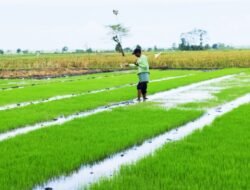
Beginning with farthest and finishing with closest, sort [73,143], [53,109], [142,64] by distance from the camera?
[142,64] < [53,109] < [73,143]

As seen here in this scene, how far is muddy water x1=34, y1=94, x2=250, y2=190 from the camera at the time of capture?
18.5 ft

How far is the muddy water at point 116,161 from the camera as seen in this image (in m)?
5.64

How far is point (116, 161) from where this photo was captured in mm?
6762

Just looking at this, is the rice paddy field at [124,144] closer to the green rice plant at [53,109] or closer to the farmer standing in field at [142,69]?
the green rice plant at [53,109]

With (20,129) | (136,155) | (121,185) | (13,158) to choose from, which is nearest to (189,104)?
(20,129)

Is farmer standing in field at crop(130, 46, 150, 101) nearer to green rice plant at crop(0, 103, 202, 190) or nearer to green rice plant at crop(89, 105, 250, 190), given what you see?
green rice plant at crop(0, 103, 202, 190)

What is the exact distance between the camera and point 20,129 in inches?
376

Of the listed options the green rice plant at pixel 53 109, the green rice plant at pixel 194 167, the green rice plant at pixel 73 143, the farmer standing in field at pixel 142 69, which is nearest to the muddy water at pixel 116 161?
the green rice plant at pixel 73 143

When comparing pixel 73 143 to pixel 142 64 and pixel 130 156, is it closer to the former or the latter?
pixel 130 156

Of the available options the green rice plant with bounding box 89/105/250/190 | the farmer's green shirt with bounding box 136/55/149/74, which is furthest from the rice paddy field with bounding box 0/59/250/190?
the farmer's green shirt with bounding box 136/55/149/74

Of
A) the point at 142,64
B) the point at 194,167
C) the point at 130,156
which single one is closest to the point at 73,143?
the point at 130,156

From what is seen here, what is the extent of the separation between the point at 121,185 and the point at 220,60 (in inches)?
1558

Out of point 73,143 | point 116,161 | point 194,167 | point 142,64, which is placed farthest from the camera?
point 142,64

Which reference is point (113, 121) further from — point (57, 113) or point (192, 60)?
point (192, 60)
